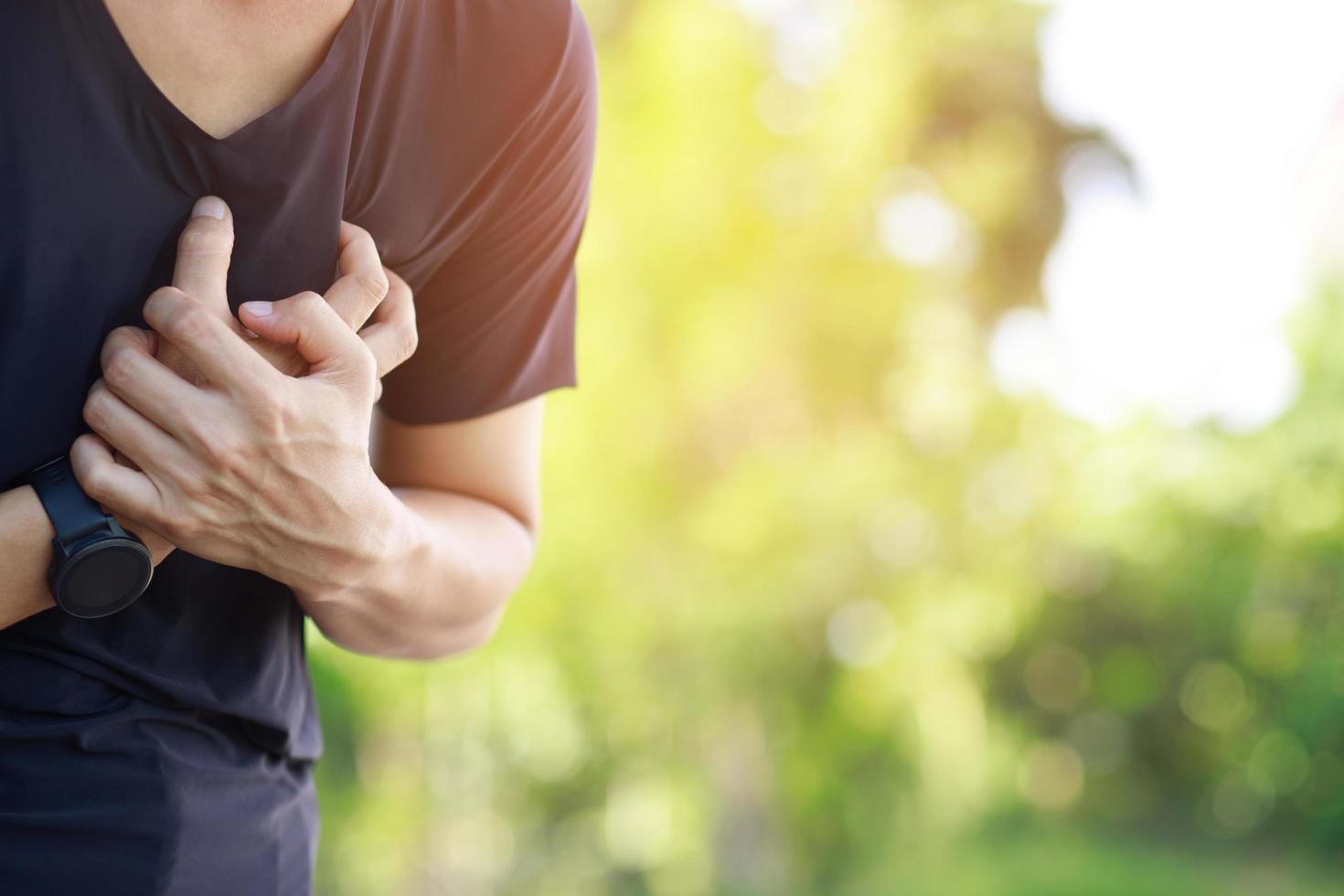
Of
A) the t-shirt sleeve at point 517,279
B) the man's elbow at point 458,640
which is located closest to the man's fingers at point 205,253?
the t-shirt sleeve at point 517,279

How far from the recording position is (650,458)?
7.05 meters

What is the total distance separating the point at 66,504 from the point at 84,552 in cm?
4

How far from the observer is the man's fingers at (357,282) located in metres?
0.90

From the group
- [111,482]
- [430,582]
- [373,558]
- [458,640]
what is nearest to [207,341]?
[111,482]

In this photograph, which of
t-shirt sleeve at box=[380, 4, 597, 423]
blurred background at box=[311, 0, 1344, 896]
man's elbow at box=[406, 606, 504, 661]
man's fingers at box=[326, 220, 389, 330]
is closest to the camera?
man's fingers at box=[326, 220, 389, 330]

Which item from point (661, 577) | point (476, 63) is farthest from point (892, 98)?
point (476, 63)

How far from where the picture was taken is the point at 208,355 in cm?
80

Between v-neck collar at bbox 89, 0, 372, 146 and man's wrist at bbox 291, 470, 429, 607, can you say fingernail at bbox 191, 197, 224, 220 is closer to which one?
v-neck collar at bbox 89, 0, 372, 146

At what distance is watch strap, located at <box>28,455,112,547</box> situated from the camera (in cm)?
79

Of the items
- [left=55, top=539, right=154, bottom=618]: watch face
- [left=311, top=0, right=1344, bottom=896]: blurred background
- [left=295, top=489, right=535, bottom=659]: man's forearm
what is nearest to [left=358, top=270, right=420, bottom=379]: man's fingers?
[left=295, top=489, right=535, bottom=659]: man's forearm

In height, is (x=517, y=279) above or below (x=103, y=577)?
above

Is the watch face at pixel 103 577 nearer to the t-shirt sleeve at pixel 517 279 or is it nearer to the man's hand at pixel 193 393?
the man's hand at pixel 193 393

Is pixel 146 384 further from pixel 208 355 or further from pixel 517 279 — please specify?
pixel 517 279

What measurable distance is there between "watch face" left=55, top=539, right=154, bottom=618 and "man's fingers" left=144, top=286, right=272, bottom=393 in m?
0.12
